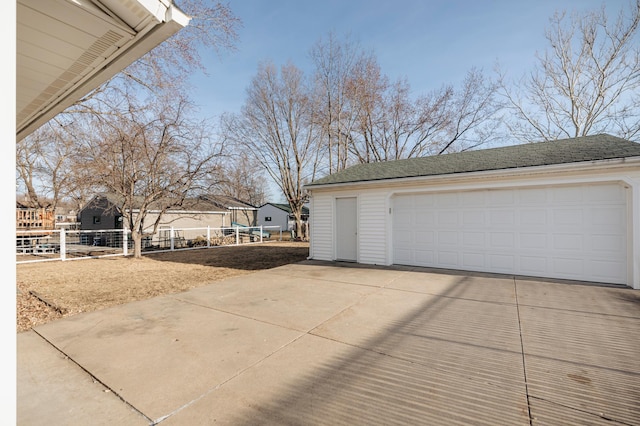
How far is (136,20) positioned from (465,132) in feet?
69.3

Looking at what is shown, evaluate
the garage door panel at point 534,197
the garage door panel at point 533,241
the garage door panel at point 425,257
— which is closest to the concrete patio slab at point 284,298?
the garage door panel at point 425,257

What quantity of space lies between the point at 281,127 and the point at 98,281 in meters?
→ 16.7

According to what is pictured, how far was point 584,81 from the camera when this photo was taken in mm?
16688

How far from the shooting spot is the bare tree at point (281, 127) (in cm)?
2050

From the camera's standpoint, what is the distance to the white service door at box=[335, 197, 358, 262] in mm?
9086

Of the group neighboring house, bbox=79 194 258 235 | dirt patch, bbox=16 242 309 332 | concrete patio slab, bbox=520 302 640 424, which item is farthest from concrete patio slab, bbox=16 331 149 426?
neighboring house, bbox=79 194 258 235

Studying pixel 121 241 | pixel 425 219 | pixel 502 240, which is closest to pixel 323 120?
pixel 425 219

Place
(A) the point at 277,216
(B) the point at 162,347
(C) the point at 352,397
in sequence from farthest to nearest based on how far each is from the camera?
(A) the point at 277,216
(B) the point at 162,347
(C) the point at 352,397

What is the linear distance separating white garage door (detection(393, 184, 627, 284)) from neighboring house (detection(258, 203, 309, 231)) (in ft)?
85.8

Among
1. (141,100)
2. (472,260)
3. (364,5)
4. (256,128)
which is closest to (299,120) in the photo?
(256,128)

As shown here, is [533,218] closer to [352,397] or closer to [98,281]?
[352,397]

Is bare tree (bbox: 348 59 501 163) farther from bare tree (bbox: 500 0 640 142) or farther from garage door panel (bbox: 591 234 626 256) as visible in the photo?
garage door panel (bbox: 591 234 626 256)

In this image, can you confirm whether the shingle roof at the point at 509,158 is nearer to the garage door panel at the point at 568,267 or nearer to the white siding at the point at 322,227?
the white siding at the point at 322,227
